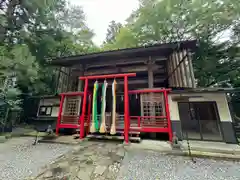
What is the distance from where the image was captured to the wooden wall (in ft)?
20.5

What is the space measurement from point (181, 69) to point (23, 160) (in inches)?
321

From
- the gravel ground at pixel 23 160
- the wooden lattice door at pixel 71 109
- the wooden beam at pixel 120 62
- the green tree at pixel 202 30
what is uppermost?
the green tree at pixel 202 30

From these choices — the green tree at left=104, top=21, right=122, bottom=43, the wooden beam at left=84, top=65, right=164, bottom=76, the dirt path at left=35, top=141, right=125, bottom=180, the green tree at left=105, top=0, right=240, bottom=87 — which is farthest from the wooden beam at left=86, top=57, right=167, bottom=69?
the green tree at left=104, top=21, right=122, bottom=43

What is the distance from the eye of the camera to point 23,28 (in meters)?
9.34

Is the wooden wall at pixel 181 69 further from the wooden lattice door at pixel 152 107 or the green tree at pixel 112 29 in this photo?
the green tree at pixel 112 29

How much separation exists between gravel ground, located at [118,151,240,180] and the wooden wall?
3776 millimetres

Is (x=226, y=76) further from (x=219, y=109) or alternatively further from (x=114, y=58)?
(x=114, y=58)

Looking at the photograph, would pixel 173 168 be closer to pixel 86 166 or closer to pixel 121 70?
pixel 86 166

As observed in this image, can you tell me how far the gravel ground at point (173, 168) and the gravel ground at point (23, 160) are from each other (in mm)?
2492

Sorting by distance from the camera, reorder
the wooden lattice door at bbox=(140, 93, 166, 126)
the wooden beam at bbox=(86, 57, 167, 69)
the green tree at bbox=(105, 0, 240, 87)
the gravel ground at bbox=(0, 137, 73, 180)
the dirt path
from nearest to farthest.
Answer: the dirt path
the gravel ground at bbox=(0, 137, 73, 180)
the wooden lattice door at bbox=(140, 93, 166, 126)
the wooden beam at bbox=(86, 57, 167, 69)
the green tree at bbox=(105, 0, 240, 87)

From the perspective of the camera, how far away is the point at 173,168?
3248 mm

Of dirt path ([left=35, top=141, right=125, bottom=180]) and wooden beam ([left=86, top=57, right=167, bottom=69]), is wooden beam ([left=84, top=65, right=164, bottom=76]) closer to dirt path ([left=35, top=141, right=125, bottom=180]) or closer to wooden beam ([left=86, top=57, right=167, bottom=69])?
wooden beam ([left=86, top=57, right=167, bottom=69])

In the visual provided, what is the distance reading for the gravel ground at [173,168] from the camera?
9.42 feet

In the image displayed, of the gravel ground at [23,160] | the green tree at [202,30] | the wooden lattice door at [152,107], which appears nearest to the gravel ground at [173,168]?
the wooden lattice door at [152,107]
